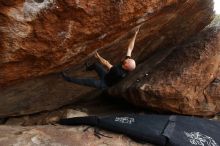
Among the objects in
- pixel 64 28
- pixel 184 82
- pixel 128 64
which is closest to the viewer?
pixel 64 28

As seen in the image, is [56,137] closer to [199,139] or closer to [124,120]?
[124,120]

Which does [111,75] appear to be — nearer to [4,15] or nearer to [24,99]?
[24,99]

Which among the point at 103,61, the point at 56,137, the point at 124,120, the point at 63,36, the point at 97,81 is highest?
the point at 63,36

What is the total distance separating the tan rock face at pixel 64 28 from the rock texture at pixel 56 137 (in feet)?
3.13

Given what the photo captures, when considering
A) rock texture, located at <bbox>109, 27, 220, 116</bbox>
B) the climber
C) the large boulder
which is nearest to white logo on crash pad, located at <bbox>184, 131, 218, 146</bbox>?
rock texture, located at <bbox>109, 27, 220, 116</bbox>

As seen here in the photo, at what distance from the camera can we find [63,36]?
6055 mm

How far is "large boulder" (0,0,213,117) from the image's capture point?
18.1ft

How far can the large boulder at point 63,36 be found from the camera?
5523 mm

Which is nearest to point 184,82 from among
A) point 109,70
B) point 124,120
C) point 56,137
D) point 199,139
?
point 199,139

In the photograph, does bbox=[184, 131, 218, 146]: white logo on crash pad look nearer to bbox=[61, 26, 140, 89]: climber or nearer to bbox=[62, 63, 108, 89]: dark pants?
bbox=[61, 26, 140, 89]: climber

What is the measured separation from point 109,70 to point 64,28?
1.60 meters

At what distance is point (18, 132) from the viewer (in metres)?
6.67

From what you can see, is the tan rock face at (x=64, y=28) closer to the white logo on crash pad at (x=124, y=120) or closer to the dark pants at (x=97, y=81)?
the dark pants at (x=97, y=81)

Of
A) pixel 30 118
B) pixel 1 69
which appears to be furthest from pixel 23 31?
pixel 30 118
